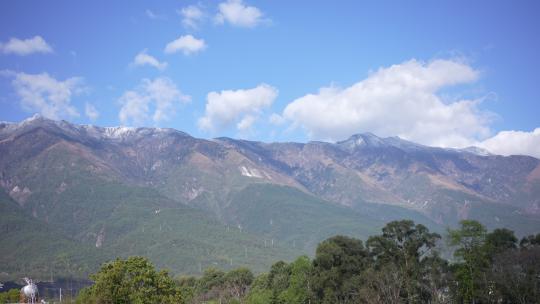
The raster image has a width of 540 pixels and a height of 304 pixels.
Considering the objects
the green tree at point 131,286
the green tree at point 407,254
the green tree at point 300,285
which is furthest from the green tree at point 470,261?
the green tree at point 131,286

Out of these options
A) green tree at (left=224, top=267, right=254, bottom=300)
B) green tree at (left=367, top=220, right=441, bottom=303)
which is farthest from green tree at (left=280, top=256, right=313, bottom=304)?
green tree at (left=224, top=267, right=254, bottom=300)

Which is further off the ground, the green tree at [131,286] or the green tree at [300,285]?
the green tree at [131,286]

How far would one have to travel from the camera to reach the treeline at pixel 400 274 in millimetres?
70938

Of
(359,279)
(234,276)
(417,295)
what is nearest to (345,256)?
(359,279)

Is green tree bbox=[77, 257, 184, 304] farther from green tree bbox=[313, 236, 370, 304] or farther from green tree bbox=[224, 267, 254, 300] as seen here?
green tree bbox=[224, 267, 254, 300]

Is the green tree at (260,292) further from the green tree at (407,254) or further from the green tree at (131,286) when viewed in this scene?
the green tree at (131,286)

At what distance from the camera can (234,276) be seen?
144 m

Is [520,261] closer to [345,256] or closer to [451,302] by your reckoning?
[451,302]

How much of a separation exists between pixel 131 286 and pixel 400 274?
4043 cm

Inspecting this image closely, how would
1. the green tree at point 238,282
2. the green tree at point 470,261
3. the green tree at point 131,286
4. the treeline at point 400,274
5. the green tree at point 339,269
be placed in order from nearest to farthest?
the green tree at point 131,286 < the treeline at point 400,274 < the green tree at point 470,261 < the green tree at point 339,269 < the green tree at point 238,282

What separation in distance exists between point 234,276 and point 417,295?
65613 mm

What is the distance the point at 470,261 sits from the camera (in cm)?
8306

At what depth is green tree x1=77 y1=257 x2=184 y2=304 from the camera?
68375 millimetres

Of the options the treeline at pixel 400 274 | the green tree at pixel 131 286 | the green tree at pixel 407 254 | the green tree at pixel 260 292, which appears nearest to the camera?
the green tree at pixel 131 286
